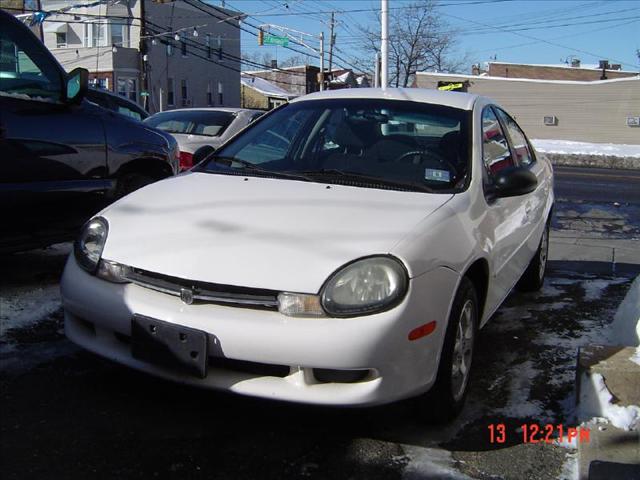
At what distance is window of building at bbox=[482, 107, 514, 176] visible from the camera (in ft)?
13.3

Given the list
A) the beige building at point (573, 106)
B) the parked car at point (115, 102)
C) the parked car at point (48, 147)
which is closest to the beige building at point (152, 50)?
the beige building at point (573, 106)

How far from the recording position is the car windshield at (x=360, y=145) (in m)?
3.75

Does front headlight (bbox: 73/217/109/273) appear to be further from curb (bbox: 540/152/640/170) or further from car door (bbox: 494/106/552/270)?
curb (bbox: 540/152/640/170)

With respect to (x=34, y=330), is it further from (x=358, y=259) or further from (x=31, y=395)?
(x=358, y=259)

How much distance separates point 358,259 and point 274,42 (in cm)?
3501

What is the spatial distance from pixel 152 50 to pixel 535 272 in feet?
131

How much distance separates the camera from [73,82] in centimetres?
488

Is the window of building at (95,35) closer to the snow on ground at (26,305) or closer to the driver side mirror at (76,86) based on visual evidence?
the driver side mirror at (76,86)

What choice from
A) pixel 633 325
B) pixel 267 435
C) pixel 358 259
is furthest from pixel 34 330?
pixel 633 325

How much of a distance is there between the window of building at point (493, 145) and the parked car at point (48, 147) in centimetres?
274

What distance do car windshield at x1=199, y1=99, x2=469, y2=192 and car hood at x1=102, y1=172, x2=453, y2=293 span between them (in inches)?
10.3

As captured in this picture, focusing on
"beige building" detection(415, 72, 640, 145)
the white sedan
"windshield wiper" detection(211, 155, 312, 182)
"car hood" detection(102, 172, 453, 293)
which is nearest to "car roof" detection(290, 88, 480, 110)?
the white sedan

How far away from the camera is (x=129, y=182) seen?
18.3 ft

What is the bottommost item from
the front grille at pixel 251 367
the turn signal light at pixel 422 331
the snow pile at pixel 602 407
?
the snow pile at pixel 602 407
